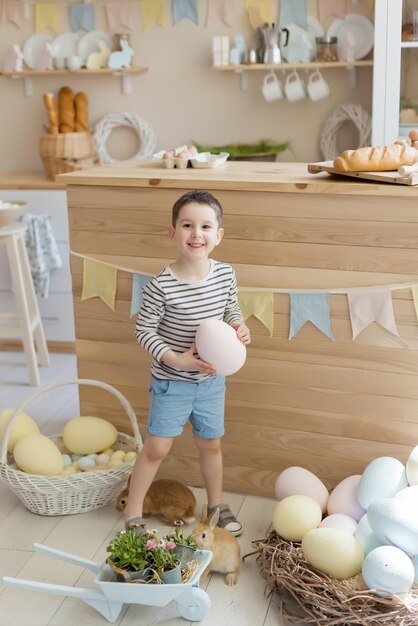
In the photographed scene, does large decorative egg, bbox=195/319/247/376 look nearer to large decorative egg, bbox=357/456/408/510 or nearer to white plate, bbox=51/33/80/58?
large decorative egg, bbox=357/456/408/510

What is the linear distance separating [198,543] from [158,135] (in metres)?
2.56

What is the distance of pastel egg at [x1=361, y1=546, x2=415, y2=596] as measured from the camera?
1.78 m

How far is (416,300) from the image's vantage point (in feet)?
7.05

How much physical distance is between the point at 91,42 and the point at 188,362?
251cm

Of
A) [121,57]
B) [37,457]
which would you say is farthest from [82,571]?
[121,57]

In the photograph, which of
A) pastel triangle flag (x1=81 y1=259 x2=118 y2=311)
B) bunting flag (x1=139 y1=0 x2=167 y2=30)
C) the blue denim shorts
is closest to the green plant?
the blue denim shorts

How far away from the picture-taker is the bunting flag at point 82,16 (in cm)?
398

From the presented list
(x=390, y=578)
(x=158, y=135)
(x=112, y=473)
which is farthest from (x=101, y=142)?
(x=390, y=578)

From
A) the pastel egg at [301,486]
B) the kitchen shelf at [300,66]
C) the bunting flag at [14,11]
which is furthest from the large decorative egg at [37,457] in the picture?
the bunting flag at [14,11]

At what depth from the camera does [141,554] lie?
6.12 ft

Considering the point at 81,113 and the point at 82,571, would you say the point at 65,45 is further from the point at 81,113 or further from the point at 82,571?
the point at 82,571

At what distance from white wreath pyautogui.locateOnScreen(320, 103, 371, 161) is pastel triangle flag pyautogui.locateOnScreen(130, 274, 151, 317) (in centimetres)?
175

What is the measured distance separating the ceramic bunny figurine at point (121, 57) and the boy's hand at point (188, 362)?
7.59 feet

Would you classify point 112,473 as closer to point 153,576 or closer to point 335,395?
point 153,576
